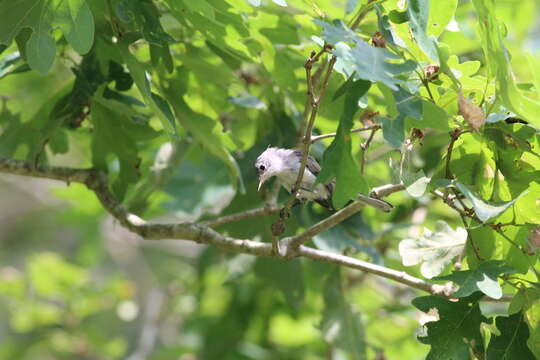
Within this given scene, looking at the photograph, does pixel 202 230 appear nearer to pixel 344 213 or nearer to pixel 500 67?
pixel 344 213

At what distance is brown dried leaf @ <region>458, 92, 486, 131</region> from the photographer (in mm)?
2092

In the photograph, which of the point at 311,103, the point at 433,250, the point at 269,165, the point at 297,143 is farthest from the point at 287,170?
the point at 311,103

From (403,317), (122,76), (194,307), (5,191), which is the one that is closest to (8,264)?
(5,191)

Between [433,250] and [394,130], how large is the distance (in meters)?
0.68

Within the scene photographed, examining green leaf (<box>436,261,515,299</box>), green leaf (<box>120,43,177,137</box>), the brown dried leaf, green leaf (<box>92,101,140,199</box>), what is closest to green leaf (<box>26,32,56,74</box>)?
green leaf (<box>120,43,177,137</box>)

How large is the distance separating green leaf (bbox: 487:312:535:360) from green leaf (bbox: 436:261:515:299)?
226mm

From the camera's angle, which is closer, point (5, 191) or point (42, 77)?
point (42, 77)

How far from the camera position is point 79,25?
2.31 meters

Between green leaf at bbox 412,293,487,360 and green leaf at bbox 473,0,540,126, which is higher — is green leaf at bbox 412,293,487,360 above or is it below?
below

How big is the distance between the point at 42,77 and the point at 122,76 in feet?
1.57

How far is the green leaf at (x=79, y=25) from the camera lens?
2.31 m

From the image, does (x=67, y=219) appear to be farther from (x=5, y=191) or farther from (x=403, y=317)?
(x=5, y=191)

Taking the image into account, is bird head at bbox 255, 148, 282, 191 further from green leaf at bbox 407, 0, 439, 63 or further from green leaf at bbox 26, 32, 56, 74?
green leaf at bbox 407, 0, 439, 63

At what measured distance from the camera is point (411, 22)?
205cm
